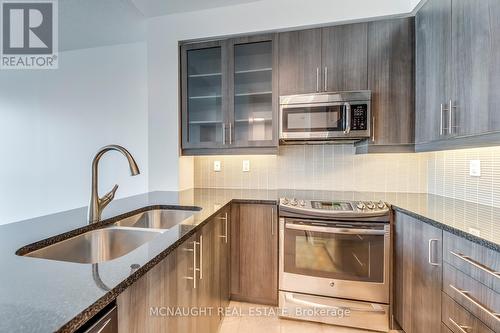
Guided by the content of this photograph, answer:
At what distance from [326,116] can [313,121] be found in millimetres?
110

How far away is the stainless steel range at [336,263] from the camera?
70.7 inches

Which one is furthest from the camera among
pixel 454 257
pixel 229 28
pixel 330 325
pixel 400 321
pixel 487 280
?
Result: pixel 229 28

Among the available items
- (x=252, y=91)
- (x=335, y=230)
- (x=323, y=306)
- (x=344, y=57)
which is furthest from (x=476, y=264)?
(x=252, y=91)

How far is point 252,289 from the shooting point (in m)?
2.06

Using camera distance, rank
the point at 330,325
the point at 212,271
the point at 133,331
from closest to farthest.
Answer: the point at 133,331 → the point at 212,271 → the point at 330,325

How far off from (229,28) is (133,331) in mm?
2312

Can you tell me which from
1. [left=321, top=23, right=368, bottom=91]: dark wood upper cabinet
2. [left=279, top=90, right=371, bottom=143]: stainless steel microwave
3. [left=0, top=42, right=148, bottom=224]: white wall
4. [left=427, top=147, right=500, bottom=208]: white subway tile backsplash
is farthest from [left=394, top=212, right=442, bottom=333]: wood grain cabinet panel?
[left=0, top=42, right=148, bottom=224]: white wall

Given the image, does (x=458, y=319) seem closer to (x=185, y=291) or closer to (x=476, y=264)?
(x=476, y=264)

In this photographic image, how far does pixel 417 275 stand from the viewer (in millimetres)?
1567

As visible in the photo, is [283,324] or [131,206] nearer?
[131,206]

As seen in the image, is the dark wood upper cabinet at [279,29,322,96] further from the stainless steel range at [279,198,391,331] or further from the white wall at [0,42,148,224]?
the white wall at [0,42,148,224]

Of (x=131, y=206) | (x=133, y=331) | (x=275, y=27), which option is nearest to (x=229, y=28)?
(x=275, y=27)

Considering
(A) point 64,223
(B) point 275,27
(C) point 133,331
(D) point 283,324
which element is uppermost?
(B) point 275,27

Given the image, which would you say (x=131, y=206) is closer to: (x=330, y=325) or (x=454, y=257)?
(x=330, y=325)
